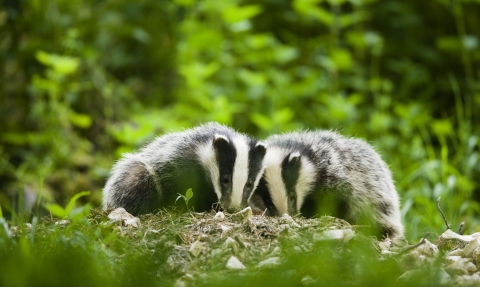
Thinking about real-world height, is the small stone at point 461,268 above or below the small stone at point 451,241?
above

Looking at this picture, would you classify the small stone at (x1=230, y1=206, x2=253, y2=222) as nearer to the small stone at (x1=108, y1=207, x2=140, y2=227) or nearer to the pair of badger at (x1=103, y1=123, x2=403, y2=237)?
the pair of badger at (x1=103, y1=123, x2=403, y2=237)

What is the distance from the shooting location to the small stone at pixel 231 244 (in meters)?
3.00

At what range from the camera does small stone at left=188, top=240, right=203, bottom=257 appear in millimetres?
2957

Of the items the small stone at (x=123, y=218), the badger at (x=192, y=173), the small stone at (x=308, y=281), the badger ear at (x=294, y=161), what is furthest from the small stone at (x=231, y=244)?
the badger ear at (x=294, y=161)

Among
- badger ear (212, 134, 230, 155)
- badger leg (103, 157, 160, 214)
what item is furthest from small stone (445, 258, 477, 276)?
badger leg (103, 157, 160, 214)

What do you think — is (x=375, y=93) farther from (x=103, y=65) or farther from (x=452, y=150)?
(x=103, y=65)

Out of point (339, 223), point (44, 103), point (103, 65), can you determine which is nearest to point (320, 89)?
point (103, 65)

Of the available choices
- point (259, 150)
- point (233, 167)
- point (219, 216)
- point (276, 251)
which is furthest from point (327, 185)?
point (276, 251)

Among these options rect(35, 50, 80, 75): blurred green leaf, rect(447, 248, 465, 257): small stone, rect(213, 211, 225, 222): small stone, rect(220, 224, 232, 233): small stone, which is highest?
rect(35, 50, 80, 75): blurred green leaf

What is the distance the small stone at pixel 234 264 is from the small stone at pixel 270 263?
78 millimetres

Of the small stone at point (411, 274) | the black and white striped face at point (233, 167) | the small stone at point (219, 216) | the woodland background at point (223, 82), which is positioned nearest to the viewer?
the small stone at point (411, 274)

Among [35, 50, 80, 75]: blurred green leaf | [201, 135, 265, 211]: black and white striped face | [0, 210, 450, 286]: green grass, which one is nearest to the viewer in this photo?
[0, 210, 450, 286]: green grass

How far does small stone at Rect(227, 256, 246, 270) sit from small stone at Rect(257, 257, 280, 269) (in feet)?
0.25

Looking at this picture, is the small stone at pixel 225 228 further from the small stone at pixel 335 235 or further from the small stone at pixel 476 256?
the small stone at pixel 476 256
